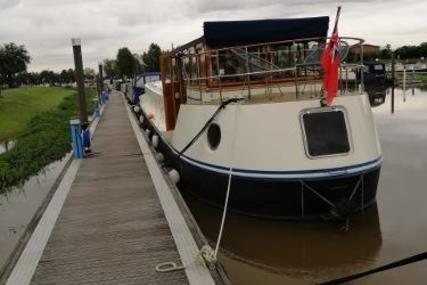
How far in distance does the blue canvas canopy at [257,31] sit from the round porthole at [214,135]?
214 centimetres

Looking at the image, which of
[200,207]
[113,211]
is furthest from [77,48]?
[113,211]

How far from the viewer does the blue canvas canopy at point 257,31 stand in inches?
496

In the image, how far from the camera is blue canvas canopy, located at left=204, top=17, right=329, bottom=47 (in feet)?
41.3

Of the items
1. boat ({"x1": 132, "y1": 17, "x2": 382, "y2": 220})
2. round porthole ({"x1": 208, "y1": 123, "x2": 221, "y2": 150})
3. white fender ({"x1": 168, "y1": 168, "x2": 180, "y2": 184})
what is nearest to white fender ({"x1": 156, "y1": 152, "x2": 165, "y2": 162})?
white fender ({"x1": 168, "y1": 168, "x2": 180, "y2": 184})

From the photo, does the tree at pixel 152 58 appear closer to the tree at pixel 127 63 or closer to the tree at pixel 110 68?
the tree at pixel 127 63

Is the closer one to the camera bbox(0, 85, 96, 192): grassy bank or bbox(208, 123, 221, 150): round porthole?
bbox(208, 123, 221, 150): round porthole

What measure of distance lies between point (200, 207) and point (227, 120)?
2.43 metres

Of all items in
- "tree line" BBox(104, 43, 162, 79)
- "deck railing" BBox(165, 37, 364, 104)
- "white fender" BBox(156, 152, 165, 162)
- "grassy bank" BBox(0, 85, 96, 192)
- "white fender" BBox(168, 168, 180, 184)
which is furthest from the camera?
"tree line" BBox(104, 43, 162, 79)

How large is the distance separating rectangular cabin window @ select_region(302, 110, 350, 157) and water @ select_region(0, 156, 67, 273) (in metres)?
5.32

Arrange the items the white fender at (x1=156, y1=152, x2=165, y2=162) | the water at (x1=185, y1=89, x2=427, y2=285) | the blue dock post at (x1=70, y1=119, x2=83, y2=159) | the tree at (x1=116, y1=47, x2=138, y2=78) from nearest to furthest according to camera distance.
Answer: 1. the water at (x1=185, y1=89, x2=427, y2=285)
2. the white fender at (x1=156, y1=152, x2=165, y2=162)
3. the blue dock post at (x1=70, y1=119, x2=83, y2=159)
4. the tree at (x1=116, y1=47, x2=138, y2=78)

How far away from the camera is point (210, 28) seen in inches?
491

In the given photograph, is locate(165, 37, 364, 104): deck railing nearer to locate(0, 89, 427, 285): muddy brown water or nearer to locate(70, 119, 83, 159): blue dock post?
locate(0, 89, 427, 285): muddy brown water

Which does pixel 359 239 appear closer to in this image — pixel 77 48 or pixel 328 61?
pixel 328 61

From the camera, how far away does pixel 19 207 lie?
13.8 m
